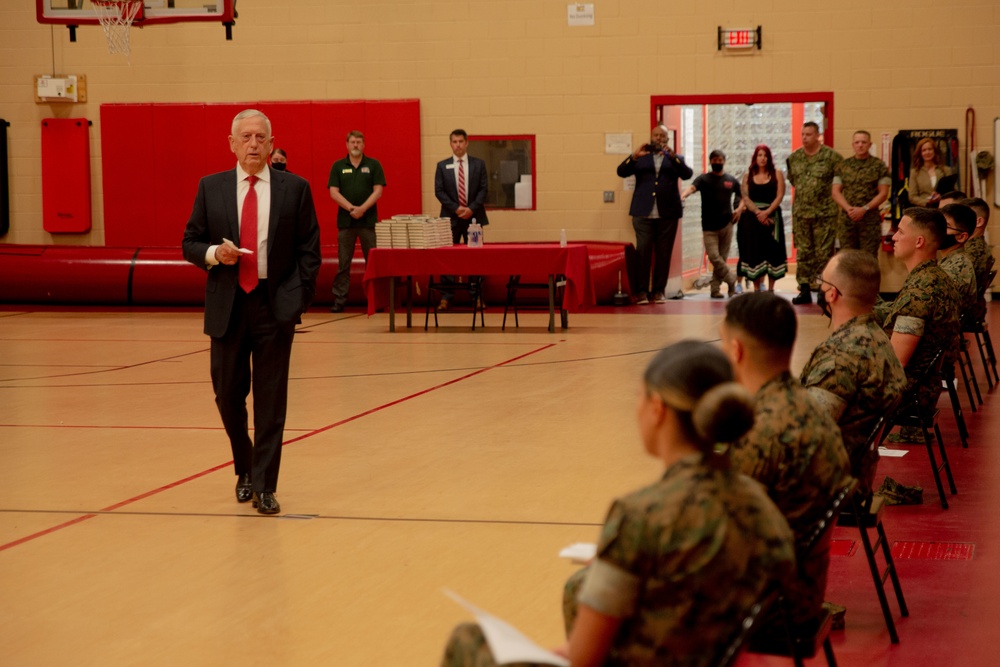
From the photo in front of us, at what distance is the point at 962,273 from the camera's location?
6.36m

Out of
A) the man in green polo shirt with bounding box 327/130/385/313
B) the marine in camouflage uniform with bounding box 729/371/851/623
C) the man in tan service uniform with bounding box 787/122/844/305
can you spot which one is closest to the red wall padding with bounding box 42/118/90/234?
the man in green polo shirt with bounding box 327/130/385/313

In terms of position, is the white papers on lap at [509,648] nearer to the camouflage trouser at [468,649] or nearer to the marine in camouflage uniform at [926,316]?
the camouflage trouser at [468,649]

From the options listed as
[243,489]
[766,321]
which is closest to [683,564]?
[766,321]

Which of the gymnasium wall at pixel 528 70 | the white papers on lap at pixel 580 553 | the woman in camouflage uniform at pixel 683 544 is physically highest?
the gymnasium wall at pixel 528 70

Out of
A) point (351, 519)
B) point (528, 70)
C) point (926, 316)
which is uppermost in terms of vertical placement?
point (528, 70)

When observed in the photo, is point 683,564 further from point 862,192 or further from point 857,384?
point 862,192

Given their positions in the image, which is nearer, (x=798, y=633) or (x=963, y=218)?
(x=798, y=633)

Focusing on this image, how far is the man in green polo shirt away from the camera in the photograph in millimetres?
13492

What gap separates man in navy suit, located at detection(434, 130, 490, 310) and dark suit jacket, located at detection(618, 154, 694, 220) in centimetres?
167

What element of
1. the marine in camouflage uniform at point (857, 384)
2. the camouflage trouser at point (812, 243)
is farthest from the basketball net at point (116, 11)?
the marine in camouflage uniform at point (857, 384)

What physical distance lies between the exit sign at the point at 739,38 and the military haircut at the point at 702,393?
1286 centimetres

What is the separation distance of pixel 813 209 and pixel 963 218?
7.61m

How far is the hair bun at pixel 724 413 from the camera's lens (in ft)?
6.43

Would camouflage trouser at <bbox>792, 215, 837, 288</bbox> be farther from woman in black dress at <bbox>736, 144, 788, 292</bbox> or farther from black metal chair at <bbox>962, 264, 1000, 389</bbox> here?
black metal chair at <bbox>962, 264, 1000, 389</bbox>
